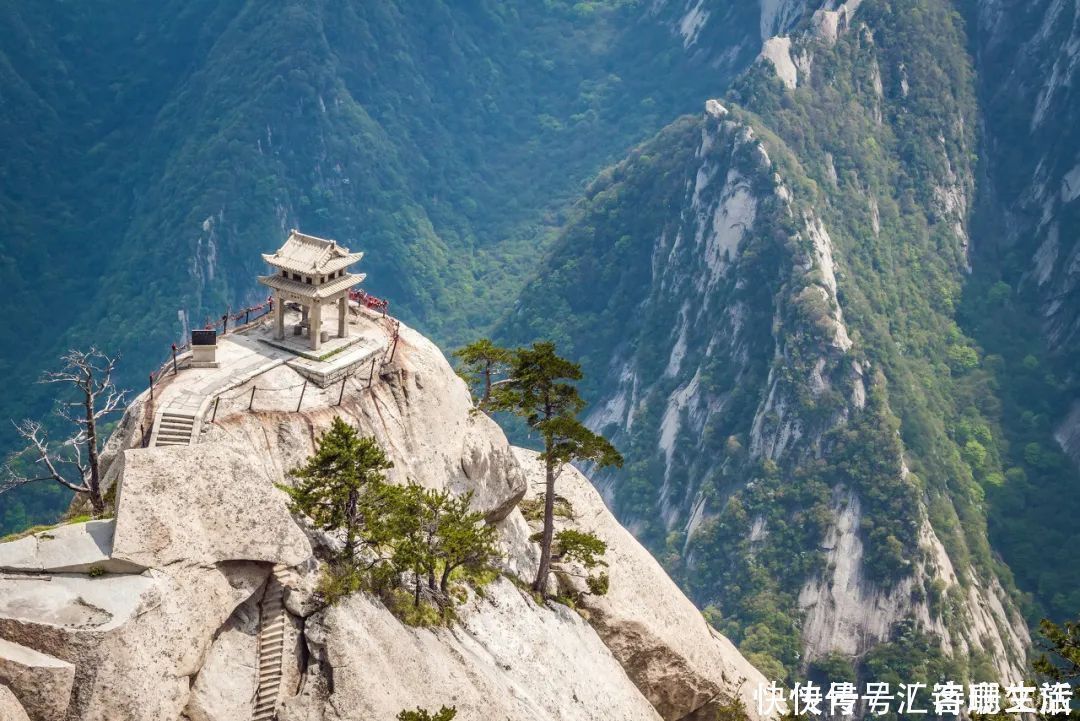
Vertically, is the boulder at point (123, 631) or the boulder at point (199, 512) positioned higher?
the boulder at point (199, 512)

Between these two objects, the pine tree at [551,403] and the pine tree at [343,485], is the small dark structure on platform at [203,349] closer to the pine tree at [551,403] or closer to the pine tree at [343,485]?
the pine tree at [343,485]

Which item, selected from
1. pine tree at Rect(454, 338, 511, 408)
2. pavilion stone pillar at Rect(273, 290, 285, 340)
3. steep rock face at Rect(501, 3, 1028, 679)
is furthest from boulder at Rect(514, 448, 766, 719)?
steep rock face at Rect(501, 3, 1028, 679)

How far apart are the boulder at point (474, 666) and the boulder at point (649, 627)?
2.44 m

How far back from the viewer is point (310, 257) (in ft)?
178

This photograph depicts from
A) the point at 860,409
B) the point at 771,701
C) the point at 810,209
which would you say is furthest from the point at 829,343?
the point at 771,701

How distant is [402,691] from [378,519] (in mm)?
6570

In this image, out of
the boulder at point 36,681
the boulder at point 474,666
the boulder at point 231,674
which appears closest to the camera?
the boulder at point 36,681

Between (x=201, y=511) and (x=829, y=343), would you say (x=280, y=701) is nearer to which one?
(x=201, y=511)

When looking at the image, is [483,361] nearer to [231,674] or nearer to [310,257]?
[310,257]

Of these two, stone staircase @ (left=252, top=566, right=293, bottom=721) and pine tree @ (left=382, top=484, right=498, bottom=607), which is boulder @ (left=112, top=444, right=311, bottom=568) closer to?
stone staircase @ (left=252, top=566, right=293, bottom=721)

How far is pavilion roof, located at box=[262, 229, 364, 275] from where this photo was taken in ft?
176

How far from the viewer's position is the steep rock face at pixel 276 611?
35.1 m

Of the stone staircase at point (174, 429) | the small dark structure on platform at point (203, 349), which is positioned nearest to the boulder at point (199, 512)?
the stone staircase at point (174, 429)

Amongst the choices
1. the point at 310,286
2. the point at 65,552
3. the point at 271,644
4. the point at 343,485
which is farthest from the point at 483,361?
the point at 65,552
